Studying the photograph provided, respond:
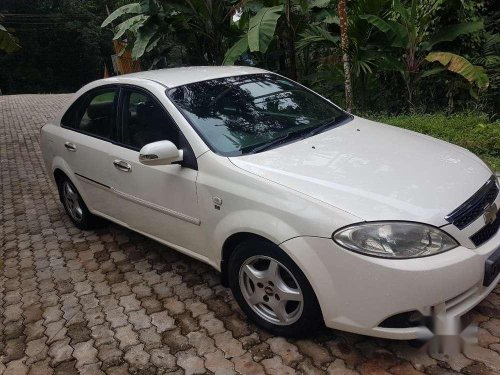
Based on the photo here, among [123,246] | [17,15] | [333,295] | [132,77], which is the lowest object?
[123,246]

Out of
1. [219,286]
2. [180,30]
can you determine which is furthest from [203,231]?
[180,30]

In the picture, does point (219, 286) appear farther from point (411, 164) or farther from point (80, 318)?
point (411, 164)

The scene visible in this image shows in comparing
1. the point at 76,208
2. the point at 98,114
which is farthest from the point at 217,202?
the point at 76,208

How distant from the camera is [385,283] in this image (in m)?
2.23

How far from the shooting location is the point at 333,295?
2387mm

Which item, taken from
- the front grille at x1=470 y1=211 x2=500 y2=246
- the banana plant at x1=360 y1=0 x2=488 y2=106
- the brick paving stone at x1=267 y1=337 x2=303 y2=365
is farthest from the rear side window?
the banana plant at x1=360 y1=0 x2=488 y2=106

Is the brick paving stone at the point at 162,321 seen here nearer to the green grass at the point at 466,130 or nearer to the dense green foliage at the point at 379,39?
the green grass at the point at 466,130

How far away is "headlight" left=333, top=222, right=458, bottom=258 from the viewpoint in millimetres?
2266

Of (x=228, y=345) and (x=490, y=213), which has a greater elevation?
(x=490, y=213)

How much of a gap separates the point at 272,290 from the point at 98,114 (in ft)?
7.92

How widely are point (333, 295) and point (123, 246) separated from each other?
258 cm

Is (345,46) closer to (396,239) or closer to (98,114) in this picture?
(98,114)

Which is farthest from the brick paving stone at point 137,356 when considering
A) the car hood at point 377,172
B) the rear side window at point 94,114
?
the rear side window at point 94,114

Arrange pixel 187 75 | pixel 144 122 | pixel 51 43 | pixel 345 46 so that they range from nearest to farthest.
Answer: pixel 144 122, pixel 187 75, pixel 345 46, pixel 51 43
